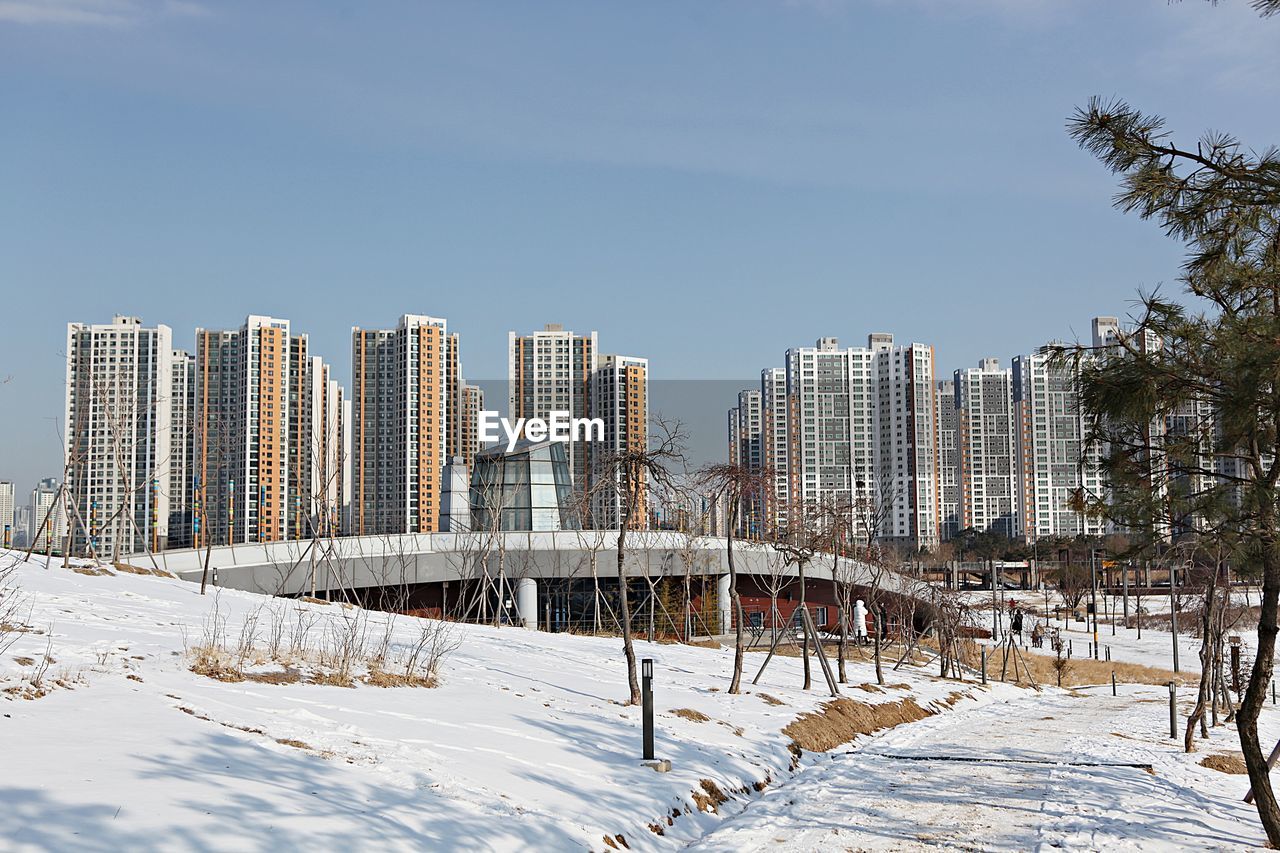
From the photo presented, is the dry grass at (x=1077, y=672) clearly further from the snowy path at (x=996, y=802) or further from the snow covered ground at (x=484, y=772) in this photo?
the snow covered ground at (x=484, y=772)

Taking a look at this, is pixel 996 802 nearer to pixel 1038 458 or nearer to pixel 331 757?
pixel 331 757

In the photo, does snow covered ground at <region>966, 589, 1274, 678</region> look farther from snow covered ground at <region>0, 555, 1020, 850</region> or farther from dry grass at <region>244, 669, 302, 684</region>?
dry grass at <region>244, 669, 302, 684</region>

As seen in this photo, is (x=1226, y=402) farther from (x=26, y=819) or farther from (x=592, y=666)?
(x=592, y=666)

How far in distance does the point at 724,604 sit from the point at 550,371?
48017 mm

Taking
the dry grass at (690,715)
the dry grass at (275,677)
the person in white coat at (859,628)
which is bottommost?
the person in white coat at (859,628)

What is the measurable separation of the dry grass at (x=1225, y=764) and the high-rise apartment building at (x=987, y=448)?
12258 cm

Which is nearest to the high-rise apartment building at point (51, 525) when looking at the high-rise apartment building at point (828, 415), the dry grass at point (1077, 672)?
the dry grass at point (1077, 672)

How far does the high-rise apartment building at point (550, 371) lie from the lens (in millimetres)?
96312

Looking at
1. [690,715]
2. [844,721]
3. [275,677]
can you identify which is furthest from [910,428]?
[275,677]

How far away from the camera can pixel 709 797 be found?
36.3 ft

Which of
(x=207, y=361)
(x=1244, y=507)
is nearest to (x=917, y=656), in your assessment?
(x=1244, y=507)

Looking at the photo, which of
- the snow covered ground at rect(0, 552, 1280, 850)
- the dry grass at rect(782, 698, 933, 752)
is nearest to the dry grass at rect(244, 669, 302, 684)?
the snow covered ground at rect(0, 552, 1280, 850)

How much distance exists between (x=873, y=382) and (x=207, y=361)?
3064 inches

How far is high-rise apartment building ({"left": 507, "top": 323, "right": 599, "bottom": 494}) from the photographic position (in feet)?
316
